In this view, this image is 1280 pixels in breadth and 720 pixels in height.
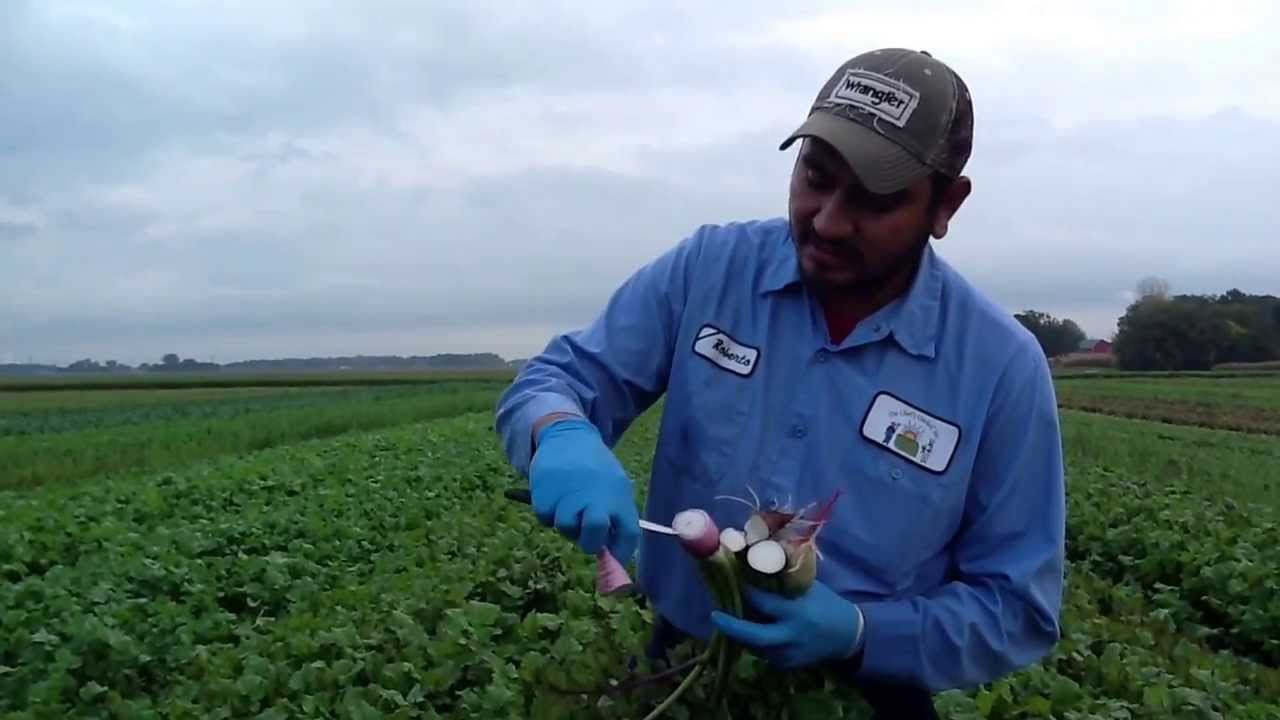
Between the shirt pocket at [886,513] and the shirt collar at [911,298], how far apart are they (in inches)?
8.6

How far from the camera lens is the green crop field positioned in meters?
3.35

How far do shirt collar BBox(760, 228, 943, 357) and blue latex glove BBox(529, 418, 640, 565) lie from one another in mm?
472

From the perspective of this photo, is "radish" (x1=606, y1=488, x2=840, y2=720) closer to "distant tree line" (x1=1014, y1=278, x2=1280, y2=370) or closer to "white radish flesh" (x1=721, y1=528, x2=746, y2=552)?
"white radish flesh" (x1=721, y1=528, x2=746, y2=552)

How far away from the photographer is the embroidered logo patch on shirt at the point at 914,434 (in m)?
2.02

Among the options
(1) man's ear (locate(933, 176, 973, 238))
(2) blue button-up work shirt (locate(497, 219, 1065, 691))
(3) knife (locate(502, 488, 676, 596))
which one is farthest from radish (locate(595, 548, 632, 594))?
(1) man's ear (locate(933, 176, 973, 238))

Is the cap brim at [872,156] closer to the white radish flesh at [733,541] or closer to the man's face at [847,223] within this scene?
the man's face at [847,223]

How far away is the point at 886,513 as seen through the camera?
204 centimetres

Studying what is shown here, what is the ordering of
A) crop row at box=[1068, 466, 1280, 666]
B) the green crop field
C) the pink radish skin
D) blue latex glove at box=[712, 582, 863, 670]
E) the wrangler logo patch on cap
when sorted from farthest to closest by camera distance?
crop row at box=[1068, 466, 1280, 666], the green crop field, the wrangler logo patch on cap, blue latex glove at box=[712, 582, 863, 670], the pink radish skin

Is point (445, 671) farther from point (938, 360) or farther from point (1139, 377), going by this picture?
point (1139, 377)

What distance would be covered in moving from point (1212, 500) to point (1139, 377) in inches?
1816

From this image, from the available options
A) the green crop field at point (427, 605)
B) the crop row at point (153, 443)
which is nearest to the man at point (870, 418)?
the green crop field at point (427, 605)

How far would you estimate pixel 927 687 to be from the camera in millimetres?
2070

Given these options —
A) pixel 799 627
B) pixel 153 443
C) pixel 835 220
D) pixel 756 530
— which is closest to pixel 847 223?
pixel 835 220

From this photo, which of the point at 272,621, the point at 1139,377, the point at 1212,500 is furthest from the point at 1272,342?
the point at 272,621
